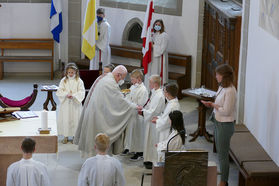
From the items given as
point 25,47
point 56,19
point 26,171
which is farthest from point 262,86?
point 25,47

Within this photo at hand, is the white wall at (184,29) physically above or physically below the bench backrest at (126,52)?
above

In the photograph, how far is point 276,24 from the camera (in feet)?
22.8

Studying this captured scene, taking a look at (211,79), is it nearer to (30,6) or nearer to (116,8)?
(116,8)

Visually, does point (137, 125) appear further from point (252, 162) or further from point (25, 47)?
point (25, 47)

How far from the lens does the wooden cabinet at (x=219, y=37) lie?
964 centimetres

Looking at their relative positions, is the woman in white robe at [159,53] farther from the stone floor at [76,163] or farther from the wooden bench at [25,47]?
the wooden bench at [25,47]

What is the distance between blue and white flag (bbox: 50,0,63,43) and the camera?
46.4 feet

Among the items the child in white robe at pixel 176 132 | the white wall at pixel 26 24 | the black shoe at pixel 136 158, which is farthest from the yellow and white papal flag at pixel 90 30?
Answer: the child in white robe at pixel 176 132

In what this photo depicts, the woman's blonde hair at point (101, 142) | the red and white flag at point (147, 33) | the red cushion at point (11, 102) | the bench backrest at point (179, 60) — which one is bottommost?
the red cushion at point (11, 102)

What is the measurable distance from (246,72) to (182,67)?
4335 millimetres

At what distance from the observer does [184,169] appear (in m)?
5.61

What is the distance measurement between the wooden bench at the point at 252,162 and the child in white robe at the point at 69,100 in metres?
2.67

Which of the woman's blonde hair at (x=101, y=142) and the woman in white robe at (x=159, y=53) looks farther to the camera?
the woman in white robe at (x=159, y=53)

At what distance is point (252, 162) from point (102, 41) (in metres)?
6.98
